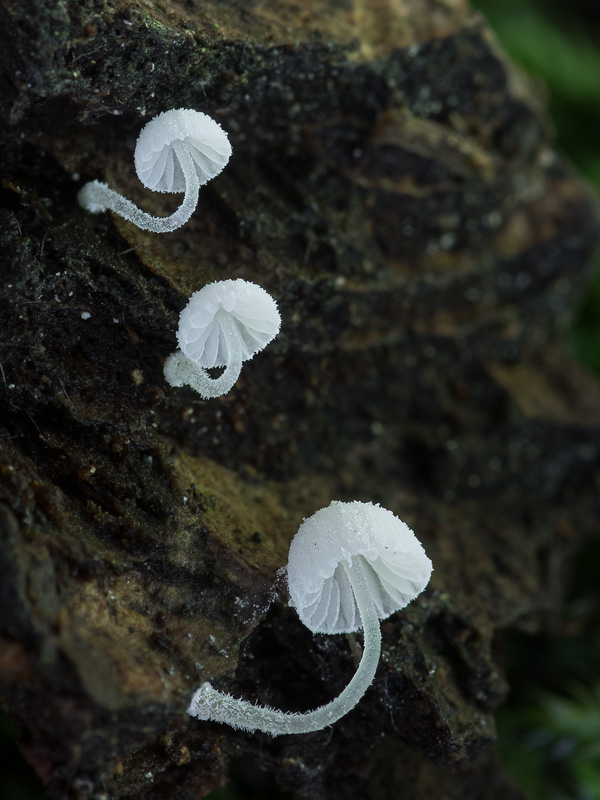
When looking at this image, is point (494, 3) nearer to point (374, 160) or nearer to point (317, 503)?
point (374, 160)

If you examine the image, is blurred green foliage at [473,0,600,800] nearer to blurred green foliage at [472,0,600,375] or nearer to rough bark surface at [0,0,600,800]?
blurred green foliage at [472,0,600,375]

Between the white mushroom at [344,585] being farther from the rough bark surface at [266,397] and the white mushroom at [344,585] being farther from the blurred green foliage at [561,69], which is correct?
the blurred green foliage at [561,69]

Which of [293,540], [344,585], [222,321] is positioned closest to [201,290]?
[222,321]

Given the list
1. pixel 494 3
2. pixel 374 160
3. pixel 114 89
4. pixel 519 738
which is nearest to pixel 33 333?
pixel 114 89

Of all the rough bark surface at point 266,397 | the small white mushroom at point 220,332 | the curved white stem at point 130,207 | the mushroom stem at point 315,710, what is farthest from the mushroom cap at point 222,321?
the mushroom stem at point 315,710

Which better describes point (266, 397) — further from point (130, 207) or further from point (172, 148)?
point (172, 148)

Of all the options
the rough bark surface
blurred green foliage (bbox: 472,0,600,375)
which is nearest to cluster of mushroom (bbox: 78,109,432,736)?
the rough bark surface

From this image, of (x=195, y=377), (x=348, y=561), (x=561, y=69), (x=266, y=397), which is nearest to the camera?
(x=348, y=561)
